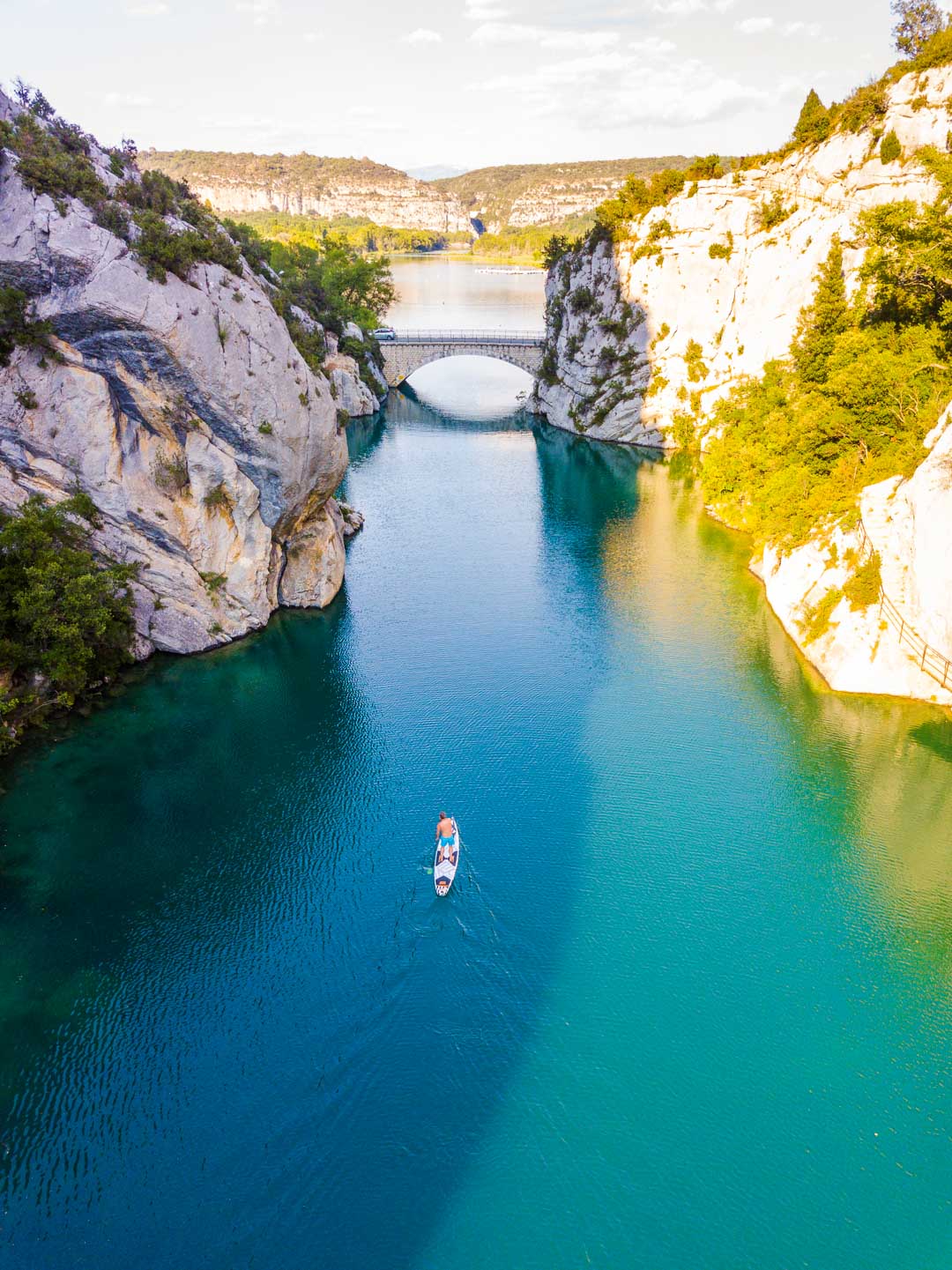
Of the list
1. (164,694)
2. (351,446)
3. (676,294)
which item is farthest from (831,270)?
(164,694)

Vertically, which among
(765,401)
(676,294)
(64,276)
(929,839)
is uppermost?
(64,276)

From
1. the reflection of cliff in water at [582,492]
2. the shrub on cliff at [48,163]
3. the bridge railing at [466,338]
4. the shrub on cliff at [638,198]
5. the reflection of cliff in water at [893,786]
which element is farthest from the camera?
the bridge railing at [466,338]

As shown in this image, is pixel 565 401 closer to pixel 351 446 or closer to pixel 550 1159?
pixel 351 446

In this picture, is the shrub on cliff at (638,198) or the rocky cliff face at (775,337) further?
the shrub on cliff at (638,198)

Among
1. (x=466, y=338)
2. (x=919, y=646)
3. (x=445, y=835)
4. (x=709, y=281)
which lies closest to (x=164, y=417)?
(x=445, y=835)

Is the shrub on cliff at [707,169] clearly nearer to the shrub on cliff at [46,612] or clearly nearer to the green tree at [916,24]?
the green tree at [916,24]

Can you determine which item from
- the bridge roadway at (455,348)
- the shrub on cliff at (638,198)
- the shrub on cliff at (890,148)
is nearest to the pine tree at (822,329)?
the shrub on cliff at (890,148)
